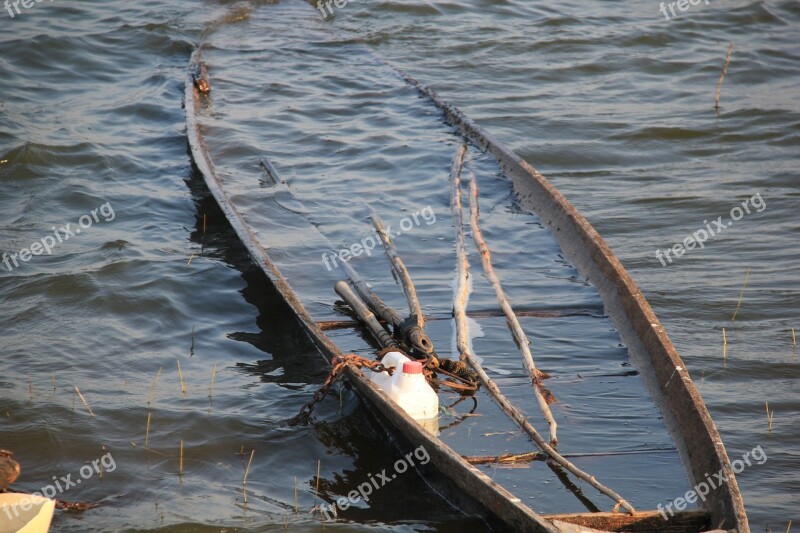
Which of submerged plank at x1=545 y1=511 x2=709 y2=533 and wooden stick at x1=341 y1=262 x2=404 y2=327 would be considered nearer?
submerged plank at x1=545 y1=511 x2=709 y2=533

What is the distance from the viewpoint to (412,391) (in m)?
4.05

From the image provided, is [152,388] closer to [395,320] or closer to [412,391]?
[395,320]

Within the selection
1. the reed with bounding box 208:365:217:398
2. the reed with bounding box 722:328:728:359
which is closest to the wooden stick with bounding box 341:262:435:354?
the reed with bounding box 208:365:217:398

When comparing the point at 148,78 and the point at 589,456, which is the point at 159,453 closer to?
the point at 589,456

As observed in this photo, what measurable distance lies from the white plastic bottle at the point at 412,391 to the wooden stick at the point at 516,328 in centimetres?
50

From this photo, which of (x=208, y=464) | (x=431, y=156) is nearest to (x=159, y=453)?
(x=208, y=464)

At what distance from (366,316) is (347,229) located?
1.97m

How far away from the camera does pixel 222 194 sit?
6.50 m

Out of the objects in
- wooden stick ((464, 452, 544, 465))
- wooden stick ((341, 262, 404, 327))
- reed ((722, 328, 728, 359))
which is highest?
wooden stick ((341, 262, 404, 327))

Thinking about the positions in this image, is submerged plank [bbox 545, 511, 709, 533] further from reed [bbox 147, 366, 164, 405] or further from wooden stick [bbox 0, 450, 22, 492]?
reed [bbox 147, 366, 164, 405]

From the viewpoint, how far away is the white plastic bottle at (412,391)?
4.04 metres

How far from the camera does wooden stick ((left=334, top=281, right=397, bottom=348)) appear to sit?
15.4ft

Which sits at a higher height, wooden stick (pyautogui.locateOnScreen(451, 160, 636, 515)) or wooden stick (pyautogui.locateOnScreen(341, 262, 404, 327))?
wooden stick (pyautogui.locateOnScreen(451, 160, 636, 515))

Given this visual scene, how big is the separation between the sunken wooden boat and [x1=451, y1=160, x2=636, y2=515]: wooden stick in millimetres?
176
